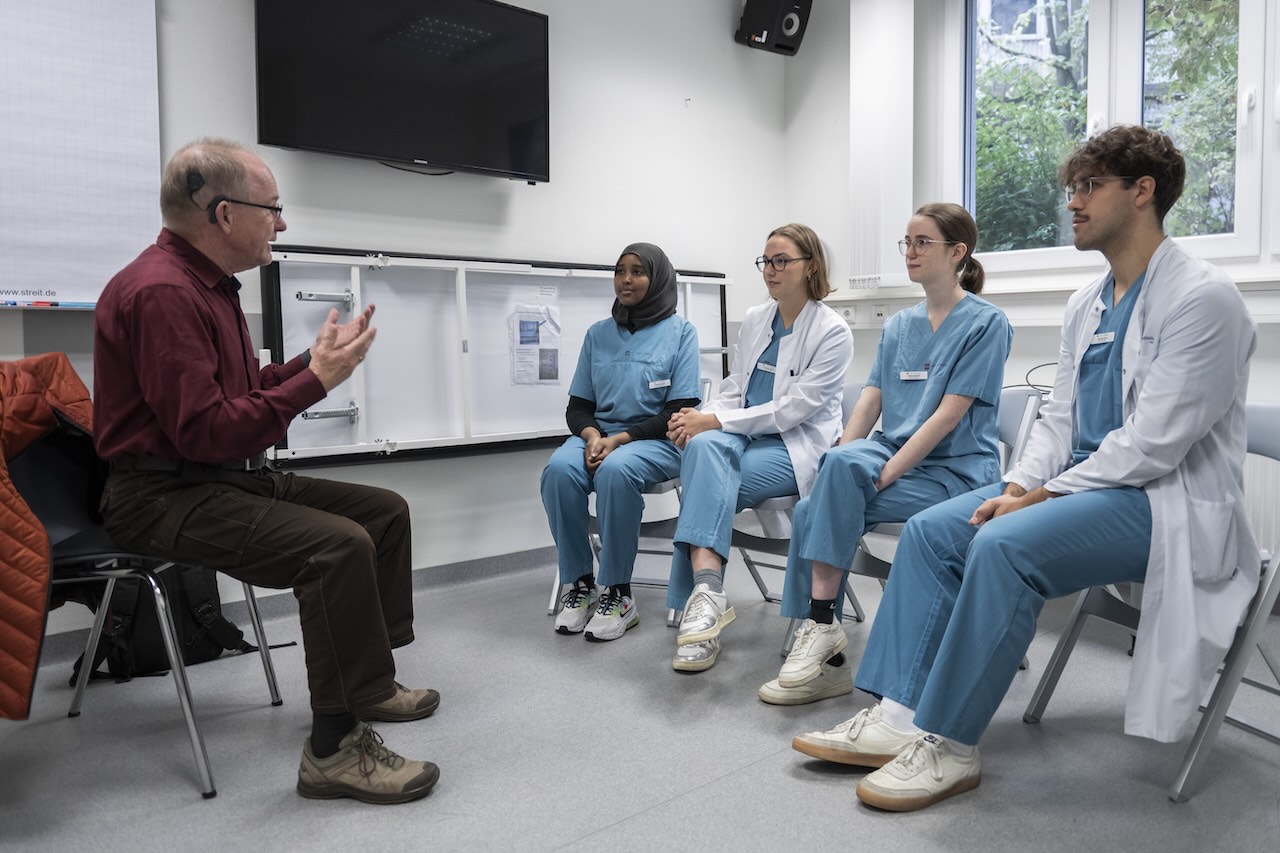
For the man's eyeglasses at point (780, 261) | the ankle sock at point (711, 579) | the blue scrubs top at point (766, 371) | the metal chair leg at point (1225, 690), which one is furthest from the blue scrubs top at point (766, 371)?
the metal chair leg at point (1225, 690)

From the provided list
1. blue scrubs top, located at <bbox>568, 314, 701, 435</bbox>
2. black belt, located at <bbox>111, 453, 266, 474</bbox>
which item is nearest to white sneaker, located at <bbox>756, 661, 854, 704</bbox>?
blue scrubs top, located at <bbox>568, 314, 701, 435</bbox>

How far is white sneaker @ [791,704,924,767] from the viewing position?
70.6 inches

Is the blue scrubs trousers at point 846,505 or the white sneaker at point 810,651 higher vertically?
the blue scrubs trousers at point 846,505

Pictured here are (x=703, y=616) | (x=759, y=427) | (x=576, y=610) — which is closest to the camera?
(x=703, y=616)

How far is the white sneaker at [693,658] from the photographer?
7.86 ft

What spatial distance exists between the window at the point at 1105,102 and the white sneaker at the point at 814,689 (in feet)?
6.99

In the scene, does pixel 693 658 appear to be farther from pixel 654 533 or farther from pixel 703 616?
pixel 654 533

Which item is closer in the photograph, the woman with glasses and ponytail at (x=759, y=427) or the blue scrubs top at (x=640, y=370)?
the woman with glasses and ponytail at (x=759, y=427)

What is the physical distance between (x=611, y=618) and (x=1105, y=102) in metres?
2.70

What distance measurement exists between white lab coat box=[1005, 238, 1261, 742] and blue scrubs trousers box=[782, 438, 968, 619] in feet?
1.61

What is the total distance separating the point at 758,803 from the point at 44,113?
2.57 meters

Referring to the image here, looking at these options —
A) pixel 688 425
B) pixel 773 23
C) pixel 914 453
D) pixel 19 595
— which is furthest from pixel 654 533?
pixel 773 23

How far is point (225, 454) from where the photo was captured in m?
1.73

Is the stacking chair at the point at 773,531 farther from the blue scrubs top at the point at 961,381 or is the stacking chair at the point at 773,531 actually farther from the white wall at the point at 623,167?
the white wall at the point at 623,167
